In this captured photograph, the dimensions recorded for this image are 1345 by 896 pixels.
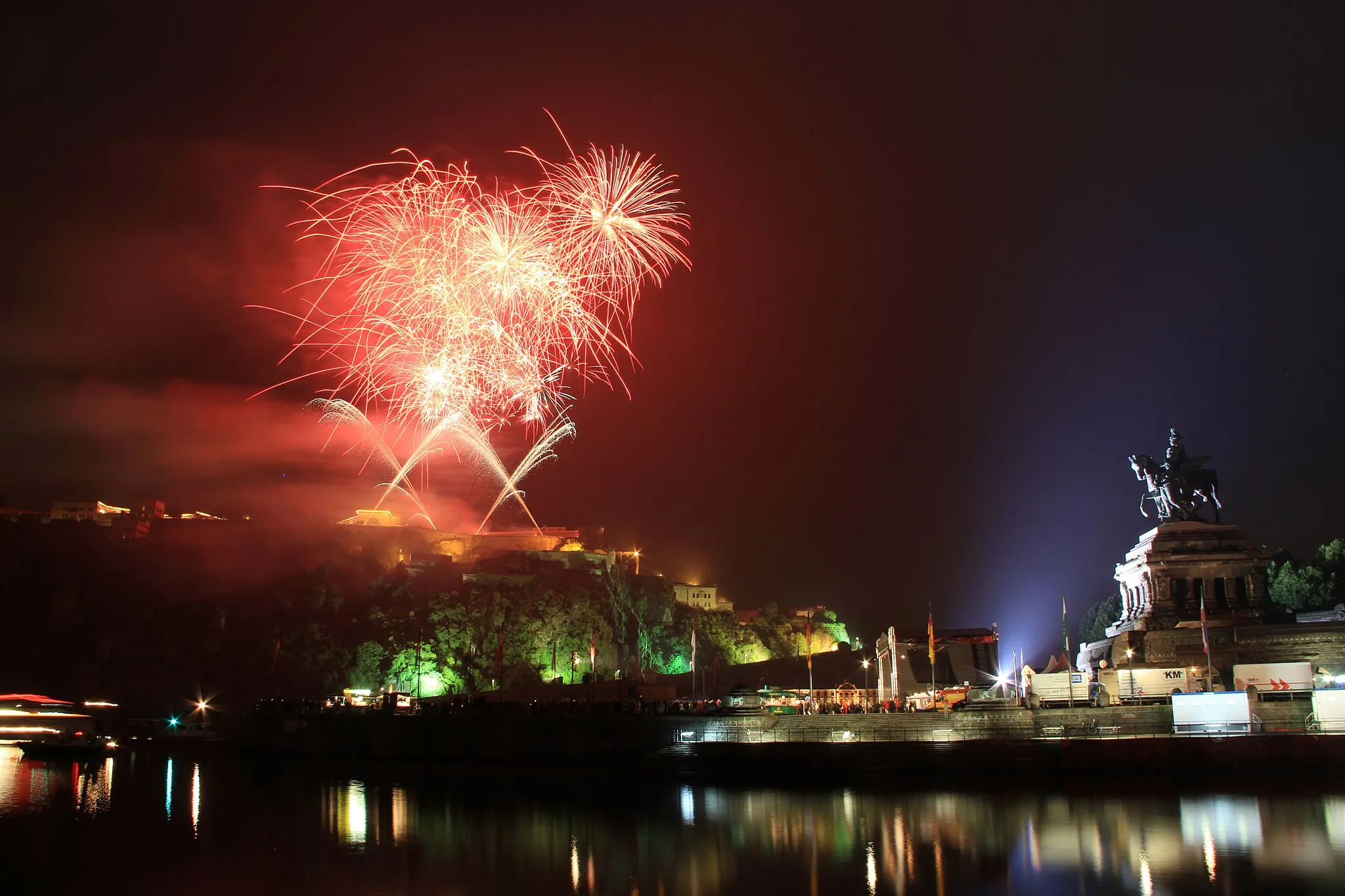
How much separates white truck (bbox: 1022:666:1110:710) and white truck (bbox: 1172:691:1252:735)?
14.2 feet

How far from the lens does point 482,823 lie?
26156mm

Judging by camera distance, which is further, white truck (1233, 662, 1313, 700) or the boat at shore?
the boat at shore

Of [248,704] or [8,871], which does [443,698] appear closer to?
[248,704]

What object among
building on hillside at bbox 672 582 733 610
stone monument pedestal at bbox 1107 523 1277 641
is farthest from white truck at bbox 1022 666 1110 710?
building on hillside at bbox 672 582 733 610

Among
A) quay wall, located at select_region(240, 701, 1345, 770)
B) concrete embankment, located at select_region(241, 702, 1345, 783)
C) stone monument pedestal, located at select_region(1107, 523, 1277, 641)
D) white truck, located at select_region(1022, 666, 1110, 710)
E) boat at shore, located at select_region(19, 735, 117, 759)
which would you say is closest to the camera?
concrete embankment, located at select_region(241, 702, 1345, 783)

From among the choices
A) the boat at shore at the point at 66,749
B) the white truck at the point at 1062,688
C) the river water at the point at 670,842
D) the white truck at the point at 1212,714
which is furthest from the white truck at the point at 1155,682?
the boat at shore at the point at 66,749

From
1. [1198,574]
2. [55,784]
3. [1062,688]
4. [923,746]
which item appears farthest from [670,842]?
[1198,574]

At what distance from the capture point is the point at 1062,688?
4022 centimetres

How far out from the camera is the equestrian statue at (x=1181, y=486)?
5209cm

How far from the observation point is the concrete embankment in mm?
31453

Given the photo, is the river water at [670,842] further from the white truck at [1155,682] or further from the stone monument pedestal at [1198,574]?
the stone monument pedestal at [1198,574]

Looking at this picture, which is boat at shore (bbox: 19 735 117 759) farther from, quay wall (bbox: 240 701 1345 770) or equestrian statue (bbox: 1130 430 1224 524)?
equestrian statue (bbox: 1130 430 1224 524)

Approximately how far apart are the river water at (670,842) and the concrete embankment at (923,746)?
186 cm

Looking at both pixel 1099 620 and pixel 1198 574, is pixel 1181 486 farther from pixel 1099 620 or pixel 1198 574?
pixel 1099 620
